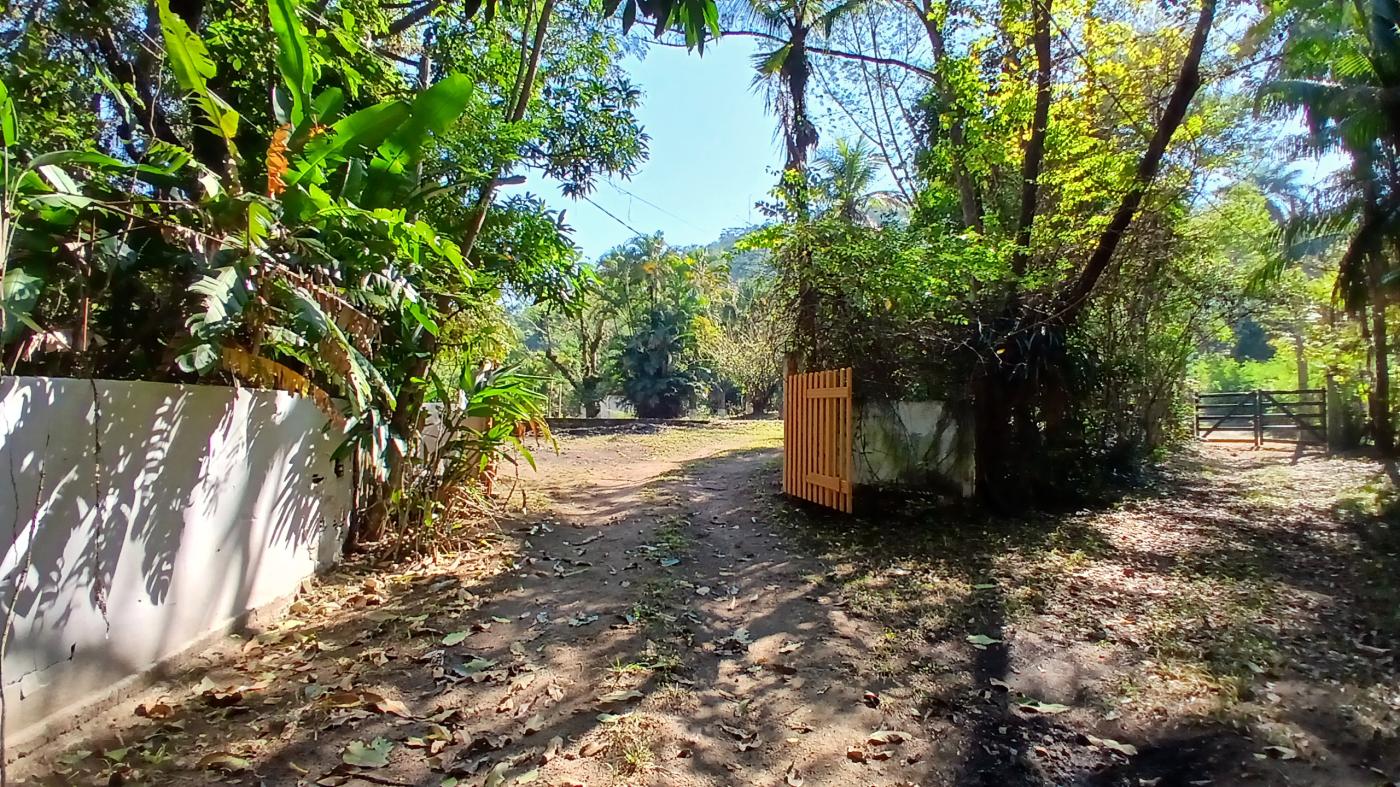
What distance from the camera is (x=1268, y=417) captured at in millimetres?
15250

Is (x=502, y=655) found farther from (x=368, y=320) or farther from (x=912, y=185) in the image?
(x=912, y=185)

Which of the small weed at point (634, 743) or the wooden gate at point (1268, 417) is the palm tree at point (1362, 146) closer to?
the wooden gate at point (1268, 417)

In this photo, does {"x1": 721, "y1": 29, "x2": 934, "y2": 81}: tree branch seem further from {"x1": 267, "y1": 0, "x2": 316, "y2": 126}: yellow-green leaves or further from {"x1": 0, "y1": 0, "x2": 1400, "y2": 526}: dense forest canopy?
{"x1": 267, "y1": 0, "x2": 316, "y2": 126}: yellow-green leaves

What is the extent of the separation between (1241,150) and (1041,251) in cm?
445

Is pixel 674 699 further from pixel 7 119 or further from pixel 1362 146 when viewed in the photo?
pixel 1362 146

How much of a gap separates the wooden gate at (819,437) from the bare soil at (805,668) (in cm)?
64

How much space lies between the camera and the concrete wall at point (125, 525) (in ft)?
7.91

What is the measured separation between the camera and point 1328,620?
431 centimetres

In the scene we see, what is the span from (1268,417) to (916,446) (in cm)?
A: 1242

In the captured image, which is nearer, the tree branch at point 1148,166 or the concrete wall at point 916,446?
the tree branch at point 1148,166

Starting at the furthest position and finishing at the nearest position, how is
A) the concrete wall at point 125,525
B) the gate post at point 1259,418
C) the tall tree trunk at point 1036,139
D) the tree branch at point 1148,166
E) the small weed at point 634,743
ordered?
the gate post at point 1259,418
the tall tree trunk at point 1036,139
the tree branch at point 1148,166
the small weed at point 634,743
the concrete wall at point 125,525

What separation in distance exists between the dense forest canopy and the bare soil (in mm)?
1269

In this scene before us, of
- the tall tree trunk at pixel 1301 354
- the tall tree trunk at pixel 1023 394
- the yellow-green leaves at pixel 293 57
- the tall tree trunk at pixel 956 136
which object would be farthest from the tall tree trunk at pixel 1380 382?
the yellow-green leaves at pixel 293 57

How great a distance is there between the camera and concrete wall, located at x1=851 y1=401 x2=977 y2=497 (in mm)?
7227
